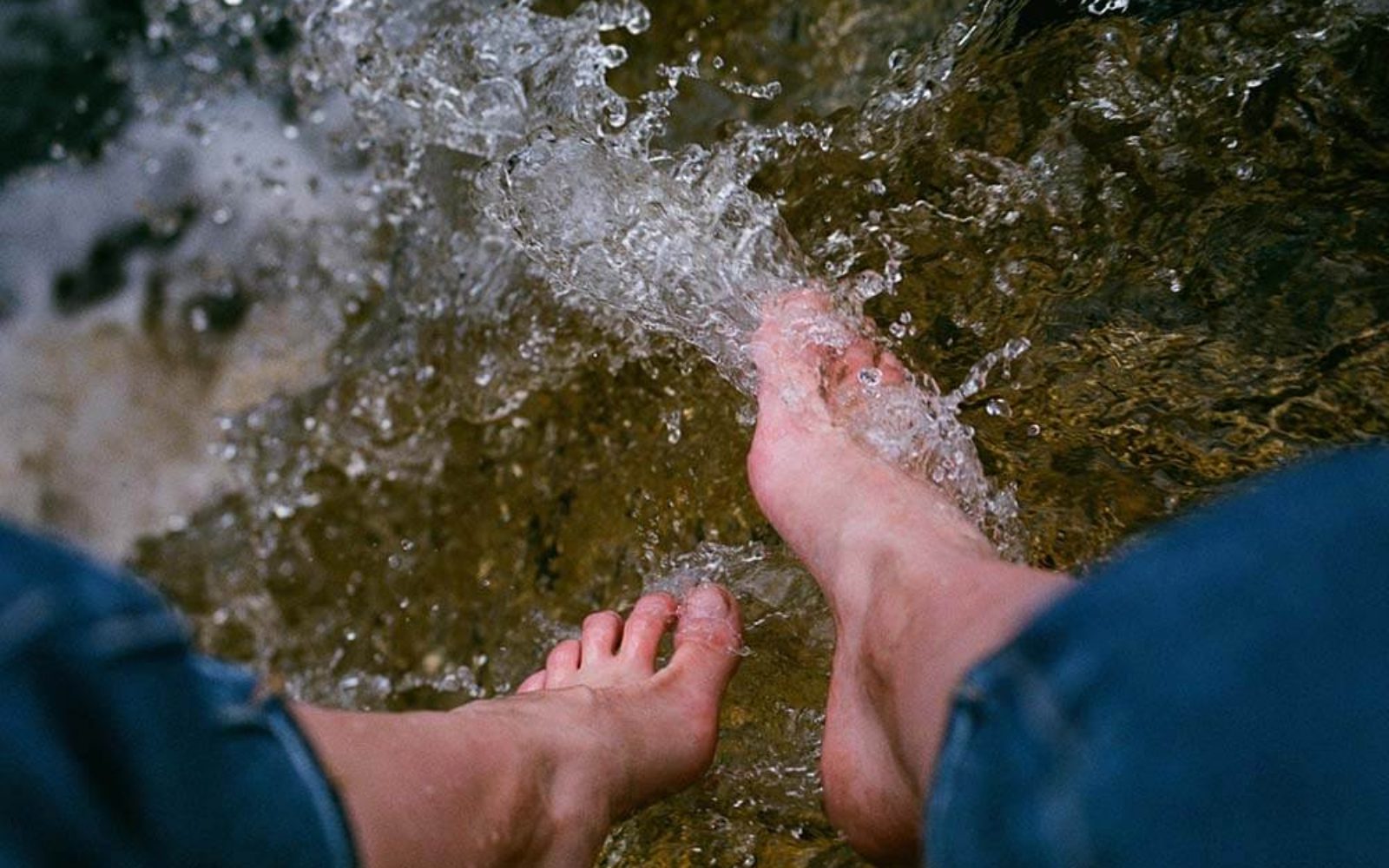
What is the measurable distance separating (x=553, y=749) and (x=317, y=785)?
0.35 m

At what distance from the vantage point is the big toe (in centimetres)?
135

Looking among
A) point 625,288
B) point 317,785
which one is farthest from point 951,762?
point 625,288

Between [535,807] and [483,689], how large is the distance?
0.63 metres

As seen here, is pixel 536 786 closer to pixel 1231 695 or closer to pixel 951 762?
pixel 951 762

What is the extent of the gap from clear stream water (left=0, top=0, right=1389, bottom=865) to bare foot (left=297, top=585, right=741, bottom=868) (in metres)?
0.12

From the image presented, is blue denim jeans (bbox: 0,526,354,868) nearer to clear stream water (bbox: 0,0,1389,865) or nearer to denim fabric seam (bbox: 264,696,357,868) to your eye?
denim fabric seam (bbox: 264,696,357,868)

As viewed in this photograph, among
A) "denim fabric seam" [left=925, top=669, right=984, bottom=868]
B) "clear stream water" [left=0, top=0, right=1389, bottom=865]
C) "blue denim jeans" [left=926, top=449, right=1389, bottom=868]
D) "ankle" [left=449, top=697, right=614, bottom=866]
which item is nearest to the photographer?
"blue denim jeans" [left=926, top=449, right=1389, bottom=868]

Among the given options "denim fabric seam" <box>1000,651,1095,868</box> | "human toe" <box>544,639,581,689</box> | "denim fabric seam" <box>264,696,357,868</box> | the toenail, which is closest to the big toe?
the toenail

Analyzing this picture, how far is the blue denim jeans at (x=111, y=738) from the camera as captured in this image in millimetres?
659

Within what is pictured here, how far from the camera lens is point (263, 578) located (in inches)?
77.3

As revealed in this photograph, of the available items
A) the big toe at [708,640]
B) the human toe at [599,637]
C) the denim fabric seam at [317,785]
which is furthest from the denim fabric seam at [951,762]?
the human toe at [599,637]

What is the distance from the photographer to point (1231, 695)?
2.06ft

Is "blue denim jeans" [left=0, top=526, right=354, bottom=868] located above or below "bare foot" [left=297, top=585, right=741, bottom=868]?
above

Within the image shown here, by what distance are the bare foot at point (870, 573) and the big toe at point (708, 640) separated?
0.47ft
